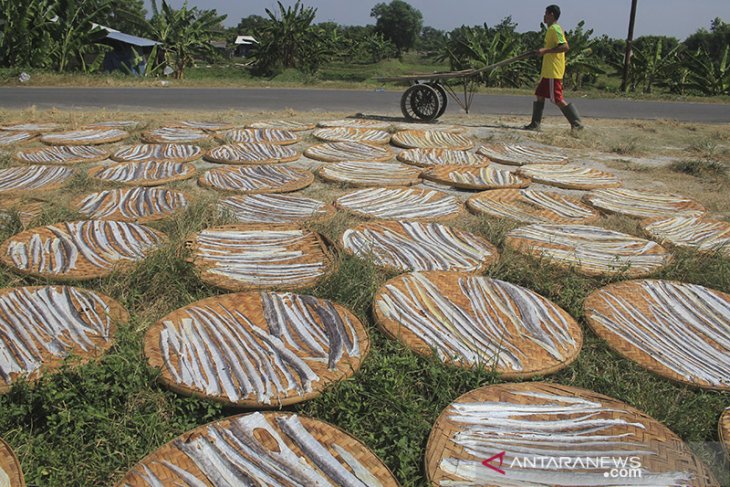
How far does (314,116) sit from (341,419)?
5358mm

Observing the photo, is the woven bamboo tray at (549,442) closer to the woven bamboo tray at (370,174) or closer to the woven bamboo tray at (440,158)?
the woven bamboo tray at (370,174)

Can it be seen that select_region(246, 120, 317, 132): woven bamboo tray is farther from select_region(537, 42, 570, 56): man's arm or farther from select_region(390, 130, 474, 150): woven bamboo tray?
select_region(537, 42, 570, 56): man's arm

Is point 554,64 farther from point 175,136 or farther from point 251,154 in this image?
point 175,136

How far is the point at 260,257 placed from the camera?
2.25 m

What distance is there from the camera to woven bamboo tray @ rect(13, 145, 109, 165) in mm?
3666

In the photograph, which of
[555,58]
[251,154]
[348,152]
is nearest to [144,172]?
[251,154]

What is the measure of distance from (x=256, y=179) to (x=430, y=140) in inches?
76.9

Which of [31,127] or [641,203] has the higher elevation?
[31,127]

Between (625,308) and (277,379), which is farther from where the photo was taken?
(625,308)

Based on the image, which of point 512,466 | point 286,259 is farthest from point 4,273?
point 512,466

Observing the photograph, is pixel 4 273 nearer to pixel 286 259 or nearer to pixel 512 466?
pixel 286 259

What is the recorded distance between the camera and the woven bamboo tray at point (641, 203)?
3.06 metres

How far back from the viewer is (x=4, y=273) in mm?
2006

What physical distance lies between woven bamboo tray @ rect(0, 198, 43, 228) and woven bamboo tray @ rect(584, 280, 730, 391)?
2.52m
